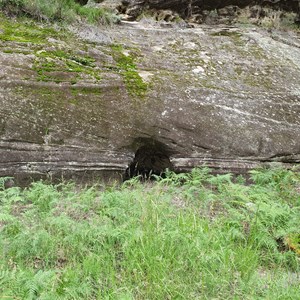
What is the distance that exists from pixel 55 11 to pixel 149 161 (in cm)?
392

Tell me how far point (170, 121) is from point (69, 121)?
182 centimetres

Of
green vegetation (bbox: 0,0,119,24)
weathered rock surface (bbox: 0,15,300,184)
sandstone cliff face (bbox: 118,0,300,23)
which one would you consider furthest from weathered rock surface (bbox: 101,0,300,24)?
weathered rock surface (bbox: 0,15,300,184)

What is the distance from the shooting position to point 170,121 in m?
6.84

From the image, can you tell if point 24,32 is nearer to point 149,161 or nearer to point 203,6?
point 149,161

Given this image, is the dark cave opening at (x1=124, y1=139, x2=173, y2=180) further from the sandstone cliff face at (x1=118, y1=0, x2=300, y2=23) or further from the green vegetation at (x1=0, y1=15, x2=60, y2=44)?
the sandstone cliff face at (x1=118, y1=0, x2=300, y2=23)

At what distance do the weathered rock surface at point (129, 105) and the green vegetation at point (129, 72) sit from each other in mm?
20

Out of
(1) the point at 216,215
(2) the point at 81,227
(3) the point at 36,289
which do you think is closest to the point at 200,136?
(1) the point at 216,215

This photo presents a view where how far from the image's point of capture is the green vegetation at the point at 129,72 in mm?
6996

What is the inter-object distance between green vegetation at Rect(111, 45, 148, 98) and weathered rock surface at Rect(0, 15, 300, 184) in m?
0.02

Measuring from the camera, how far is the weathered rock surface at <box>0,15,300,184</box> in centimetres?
620

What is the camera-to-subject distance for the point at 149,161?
740 centimetres

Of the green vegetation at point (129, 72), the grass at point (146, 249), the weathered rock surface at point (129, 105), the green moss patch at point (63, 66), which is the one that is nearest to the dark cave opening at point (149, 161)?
the weathered rock surface at point (129, 105)

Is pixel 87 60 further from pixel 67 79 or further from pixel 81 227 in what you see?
pixel 81 227

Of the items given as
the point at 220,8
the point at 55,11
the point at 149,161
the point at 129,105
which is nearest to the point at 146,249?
the point at 129,105
